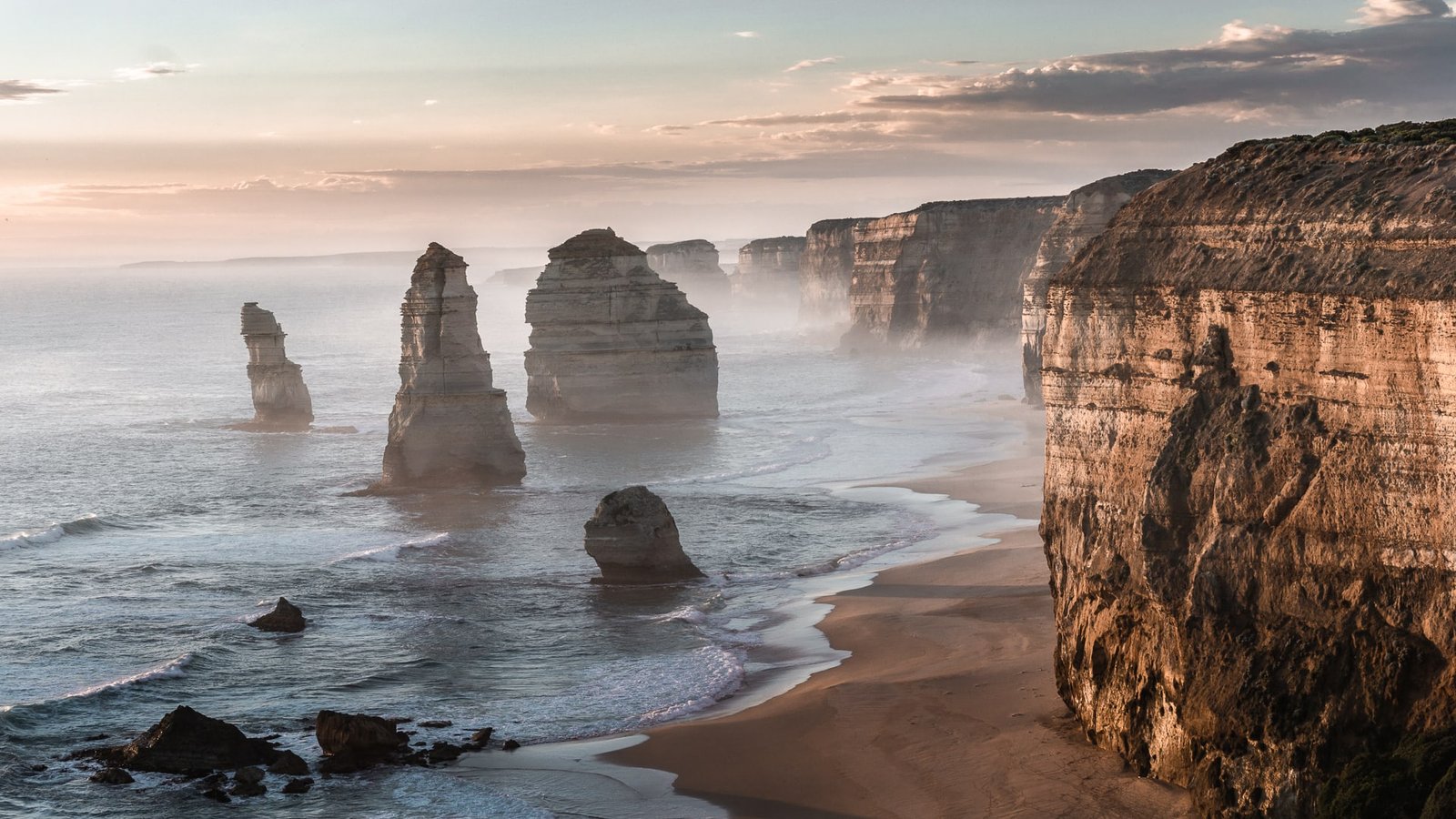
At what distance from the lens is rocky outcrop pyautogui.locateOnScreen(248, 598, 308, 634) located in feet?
95.7

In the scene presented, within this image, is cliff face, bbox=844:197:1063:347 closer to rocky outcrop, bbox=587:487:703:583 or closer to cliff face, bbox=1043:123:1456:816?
rocky outcrop, bbox=587:487:703:583

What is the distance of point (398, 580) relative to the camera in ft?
113

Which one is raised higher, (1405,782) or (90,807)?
(1405,782)

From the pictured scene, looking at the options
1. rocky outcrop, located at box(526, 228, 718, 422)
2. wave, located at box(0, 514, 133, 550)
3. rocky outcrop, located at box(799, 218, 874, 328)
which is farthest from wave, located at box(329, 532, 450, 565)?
rocky outcrop, located at box(799, 218, 874, 328)

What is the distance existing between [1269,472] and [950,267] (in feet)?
313

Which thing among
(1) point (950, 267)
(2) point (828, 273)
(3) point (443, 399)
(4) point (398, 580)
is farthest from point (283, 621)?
(2) point (828, 273)

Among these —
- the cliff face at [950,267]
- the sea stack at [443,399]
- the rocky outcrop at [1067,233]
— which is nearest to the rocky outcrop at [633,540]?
the sea stack at [443,399]

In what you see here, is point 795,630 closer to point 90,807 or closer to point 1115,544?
point 1115,544

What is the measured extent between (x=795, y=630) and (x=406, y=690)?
7.96 m

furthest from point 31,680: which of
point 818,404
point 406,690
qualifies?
point 818,404

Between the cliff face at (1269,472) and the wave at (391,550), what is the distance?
71.6 feet

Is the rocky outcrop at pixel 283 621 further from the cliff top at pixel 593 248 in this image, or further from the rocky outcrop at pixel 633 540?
the cliff top at pixel 593 248

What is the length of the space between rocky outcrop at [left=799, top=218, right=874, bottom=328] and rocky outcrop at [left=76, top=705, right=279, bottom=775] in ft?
423

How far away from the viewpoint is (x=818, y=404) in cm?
8038
